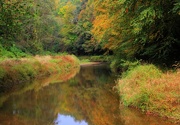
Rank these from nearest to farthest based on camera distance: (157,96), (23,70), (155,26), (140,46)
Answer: (157,96) < (155,26) < (140,46) < (23,70)

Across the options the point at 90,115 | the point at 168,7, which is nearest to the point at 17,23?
the point at 90,115

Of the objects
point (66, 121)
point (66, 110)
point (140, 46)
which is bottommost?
point (66, 110)

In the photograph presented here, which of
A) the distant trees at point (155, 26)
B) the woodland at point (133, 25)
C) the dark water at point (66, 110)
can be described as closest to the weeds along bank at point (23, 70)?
the woodland at point (133, 25)

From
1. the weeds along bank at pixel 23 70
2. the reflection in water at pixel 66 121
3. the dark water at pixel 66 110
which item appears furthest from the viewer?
the weeds along bank at pixel 23 70

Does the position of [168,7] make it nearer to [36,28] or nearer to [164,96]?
[164,96]

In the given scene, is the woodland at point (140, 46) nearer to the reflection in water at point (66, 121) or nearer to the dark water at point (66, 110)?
the dark water at point (66, 110)

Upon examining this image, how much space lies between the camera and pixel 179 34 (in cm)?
1428

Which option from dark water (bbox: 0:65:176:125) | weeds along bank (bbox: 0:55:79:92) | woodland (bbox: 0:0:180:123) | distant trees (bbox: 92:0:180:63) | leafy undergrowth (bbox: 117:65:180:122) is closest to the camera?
leafy undergrowth (bbox: 117:65:180:122)

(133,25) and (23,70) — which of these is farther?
(23,70)

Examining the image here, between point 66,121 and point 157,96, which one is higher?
point 157,96

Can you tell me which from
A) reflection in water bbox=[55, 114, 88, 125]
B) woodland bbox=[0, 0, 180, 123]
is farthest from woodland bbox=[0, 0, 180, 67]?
reflection in water bbox=[55, 114, 88, 125]

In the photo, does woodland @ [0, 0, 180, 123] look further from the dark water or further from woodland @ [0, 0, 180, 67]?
the dark water

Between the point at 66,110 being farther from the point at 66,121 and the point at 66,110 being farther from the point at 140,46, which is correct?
the point at 140,46

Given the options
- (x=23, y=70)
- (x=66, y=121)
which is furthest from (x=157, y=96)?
(x=23, y=70)
